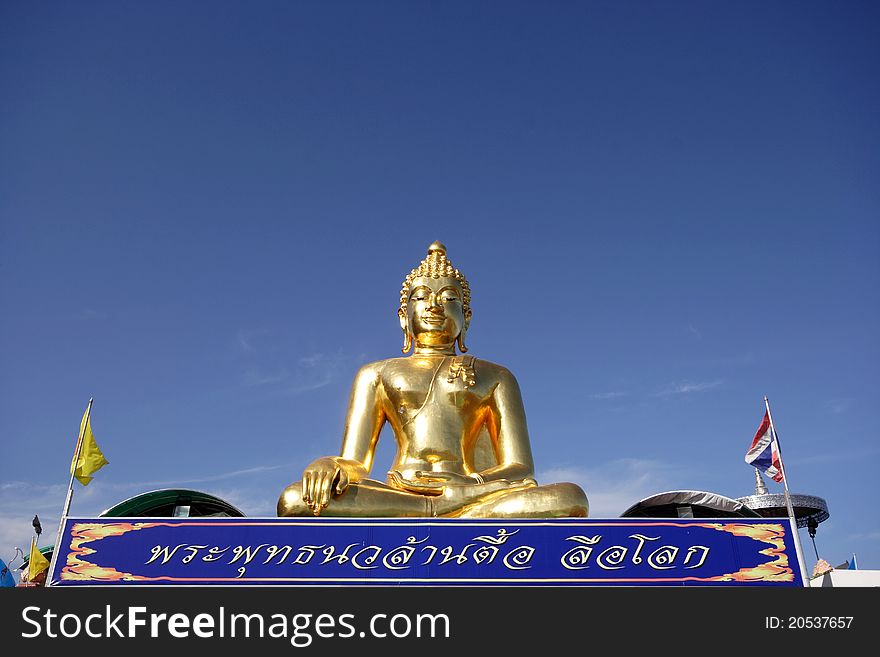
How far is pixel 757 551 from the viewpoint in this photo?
7.09 meters

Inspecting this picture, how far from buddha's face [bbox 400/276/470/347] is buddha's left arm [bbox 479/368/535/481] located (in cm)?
95

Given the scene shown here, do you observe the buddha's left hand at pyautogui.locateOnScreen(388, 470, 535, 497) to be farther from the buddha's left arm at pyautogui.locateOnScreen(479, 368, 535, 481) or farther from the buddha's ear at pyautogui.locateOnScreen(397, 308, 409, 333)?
the buddha's ear at pyautogui.locateOnScreen(397, 308, 409, 333)

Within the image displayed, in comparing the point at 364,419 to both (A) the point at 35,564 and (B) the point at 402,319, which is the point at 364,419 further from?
(A) the point at 35,564

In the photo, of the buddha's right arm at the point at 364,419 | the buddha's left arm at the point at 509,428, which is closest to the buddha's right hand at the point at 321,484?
the buddha's right arm at the point at 364,419

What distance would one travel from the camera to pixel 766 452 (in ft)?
34.9

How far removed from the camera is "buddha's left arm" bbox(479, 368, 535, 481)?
9.14 m

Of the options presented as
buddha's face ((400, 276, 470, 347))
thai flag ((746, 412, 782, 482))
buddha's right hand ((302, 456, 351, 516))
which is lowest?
buddha's right hand ((302, 456, 351, 516))

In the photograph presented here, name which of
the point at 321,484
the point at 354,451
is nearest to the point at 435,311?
the point at 354,451

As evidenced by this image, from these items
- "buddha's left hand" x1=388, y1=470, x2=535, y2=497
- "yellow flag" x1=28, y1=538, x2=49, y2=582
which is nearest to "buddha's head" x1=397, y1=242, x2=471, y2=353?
"buddha's left hand" x1=388, y1=470, x2=535, y2=497

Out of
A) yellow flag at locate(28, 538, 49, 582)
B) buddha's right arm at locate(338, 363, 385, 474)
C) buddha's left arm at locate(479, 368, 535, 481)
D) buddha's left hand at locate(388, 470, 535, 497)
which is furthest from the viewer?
yellow flag at locate(28, 538, 49, 582)

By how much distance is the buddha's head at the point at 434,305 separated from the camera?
10.4m

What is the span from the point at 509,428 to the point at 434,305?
1.94 metres
